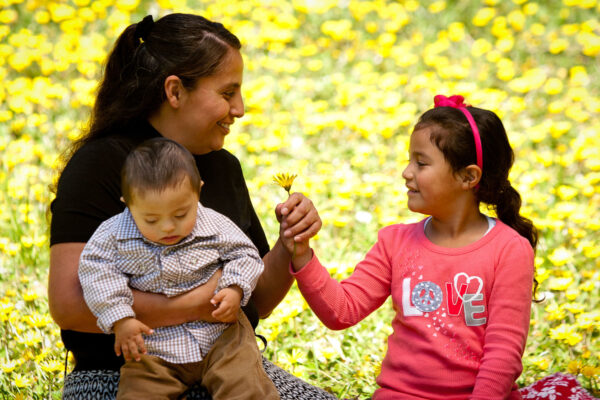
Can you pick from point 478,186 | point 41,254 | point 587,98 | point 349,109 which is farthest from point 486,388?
point 587,98

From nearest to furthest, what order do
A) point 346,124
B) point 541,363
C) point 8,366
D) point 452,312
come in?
1. point 452,312
2. point 8,366
3. point 541,363
4. point 346,124

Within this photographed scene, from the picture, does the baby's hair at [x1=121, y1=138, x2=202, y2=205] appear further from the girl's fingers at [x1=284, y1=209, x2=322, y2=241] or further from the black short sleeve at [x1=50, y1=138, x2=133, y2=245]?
the girl's fingers at [x1=284, y1=209, x2=322, y2=241]

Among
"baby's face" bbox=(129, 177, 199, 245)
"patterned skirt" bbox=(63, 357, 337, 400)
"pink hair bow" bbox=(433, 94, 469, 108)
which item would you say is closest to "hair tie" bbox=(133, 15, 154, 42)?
"baby's face" bbox=(129, 177, 199, 245)

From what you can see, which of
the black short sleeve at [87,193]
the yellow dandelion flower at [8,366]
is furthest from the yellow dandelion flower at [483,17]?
the yellow dandelion flower at [8,366]

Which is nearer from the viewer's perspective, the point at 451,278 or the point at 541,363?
the point at 451,278

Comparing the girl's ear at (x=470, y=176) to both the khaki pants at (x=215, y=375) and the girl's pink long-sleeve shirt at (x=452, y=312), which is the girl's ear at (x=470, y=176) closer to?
the girl's pink long-sleeve shirt at (x=452, y=312)

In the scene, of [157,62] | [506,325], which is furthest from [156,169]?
[506,325]

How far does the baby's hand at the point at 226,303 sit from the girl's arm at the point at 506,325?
0.72 meters

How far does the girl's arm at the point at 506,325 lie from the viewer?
220cm

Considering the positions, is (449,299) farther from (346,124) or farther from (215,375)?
(346,124)

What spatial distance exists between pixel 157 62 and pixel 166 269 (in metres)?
0.74

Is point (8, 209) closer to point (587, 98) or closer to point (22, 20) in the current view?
point (22, 20)

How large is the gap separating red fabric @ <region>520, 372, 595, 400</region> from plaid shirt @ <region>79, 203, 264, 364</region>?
3.87 feet

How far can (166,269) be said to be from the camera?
2148mm
